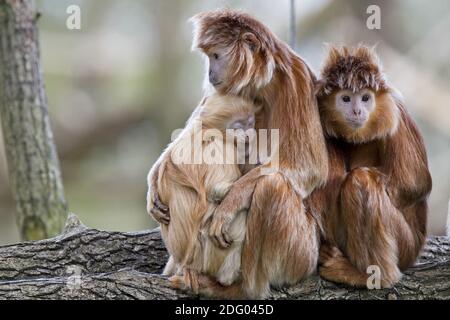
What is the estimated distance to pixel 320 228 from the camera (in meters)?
5.35

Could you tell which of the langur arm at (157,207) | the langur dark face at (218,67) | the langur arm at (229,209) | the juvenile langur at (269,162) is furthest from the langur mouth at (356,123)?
the langur arm at (157,207)

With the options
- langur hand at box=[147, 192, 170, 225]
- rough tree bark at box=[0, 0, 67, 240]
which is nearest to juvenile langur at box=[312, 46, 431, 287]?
langur hand at box=[147, 192, 170, 225]

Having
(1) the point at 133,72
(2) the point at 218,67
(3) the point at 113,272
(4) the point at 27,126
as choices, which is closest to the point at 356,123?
(2) the point at 218,67

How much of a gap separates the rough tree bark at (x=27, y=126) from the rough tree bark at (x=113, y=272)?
1.63m

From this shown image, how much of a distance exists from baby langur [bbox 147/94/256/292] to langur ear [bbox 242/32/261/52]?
0.38m

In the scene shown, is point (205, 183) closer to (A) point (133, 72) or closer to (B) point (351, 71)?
(B) point (351, 71)

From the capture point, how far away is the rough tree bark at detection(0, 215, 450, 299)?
16.5 feet

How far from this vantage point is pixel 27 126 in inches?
306

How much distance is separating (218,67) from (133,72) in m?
10.5

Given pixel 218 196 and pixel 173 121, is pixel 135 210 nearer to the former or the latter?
pixel 173 121

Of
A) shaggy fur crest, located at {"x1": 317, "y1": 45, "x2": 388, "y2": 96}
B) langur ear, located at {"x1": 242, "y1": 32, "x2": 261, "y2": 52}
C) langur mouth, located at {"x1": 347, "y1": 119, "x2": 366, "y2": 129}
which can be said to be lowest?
langur mouth, located at {"x1": 347, "y1": 119, "x2": 366, "y2": 129}

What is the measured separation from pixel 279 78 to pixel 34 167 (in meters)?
3.60

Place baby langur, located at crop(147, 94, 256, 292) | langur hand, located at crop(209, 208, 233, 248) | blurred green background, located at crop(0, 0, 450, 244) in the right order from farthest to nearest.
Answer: blurred green background, located at crop(0, 0, 450, 244) < baby langur, located at crop(147, 94, 256, 292) < langur hand, located at crop(209, 208, 233, 248)

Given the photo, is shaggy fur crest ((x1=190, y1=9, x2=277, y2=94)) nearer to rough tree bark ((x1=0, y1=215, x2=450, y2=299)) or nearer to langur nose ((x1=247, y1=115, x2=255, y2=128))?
langur nose ((x1=247, y1=115, x2=255, y2=128))
